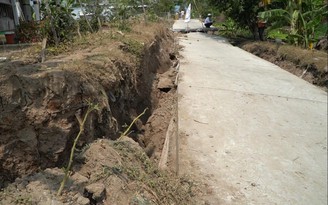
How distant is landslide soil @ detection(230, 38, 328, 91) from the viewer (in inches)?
365

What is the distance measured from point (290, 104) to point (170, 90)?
300cm

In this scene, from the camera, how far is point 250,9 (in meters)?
15.4

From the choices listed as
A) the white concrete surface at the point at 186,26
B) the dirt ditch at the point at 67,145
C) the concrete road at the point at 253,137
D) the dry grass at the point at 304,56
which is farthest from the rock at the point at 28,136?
the white concrete surface at the point at 186,26

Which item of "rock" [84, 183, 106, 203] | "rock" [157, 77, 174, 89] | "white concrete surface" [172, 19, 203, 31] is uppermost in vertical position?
"white concrete surface" [172, 19, 203, 31]

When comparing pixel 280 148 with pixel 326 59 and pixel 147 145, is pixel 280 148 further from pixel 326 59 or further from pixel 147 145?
pixel 326 59

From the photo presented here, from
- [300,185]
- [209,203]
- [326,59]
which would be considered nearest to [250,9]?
[326,59]

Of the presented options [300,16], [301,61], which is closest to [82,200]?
[301,61]

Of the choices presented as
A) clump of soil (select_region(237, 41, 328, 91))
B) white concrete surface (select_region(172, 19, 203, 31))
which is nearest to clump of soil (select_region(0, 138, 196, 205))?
clump of soil (select_region(237, 41, 328, 91))

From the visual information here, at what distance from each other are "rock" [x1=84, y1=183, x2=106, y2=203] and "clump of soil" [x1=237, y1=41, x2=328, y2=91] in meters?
8.68

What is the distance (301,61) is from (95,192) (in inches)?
397

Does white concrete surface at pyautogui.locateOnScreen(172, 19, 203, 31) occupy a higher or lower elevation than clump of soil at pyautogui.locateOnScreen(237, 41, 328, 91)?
higher

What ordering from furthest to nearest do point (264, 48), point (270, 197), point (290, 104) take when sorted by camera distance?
point (264, 48) < point (290, 104) < point (270, 197)

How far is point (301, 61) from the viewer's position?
10289 millimetres

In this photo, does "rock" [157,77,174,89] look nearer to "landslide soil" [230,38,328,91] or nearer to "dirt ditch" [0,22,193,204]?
"dirt ditch" [0,22,193,204]
